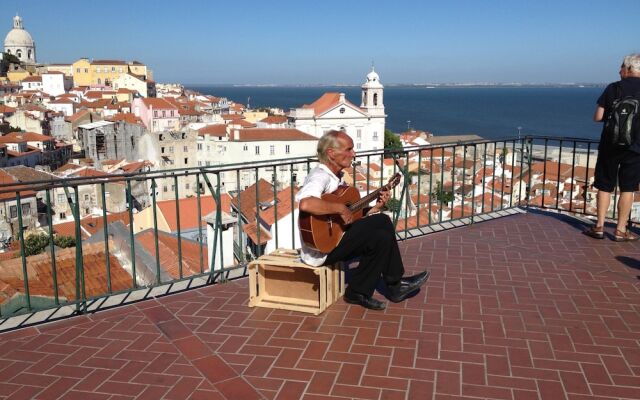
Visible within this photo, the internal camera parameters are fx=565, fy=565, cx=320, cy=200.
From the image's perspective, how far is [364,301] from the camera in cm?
468

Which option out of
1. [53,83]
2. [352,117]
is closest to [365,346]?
[352,117]

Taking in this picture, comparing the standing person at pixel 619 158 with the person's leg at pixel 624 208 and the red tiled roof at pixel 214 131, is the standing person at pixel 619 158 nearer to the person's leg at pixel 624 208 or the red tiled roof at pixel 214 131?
the person's leg at pixel 624 208

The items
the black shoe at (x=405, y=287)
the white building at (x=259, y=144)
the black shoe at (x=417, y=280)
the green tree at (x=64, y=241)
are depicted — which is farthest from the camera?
the white building at (x=259, y=144)

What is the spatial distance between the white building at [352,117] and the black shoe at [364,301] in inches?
2348

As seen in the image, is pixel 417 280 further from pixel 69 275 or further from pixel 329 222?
pixel 69 275

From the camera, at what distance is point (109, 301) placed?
195 inches

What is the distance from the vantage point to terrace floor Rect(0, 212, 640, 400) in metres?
3.45

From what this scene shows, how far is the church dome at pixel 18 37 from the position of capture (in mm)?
127625

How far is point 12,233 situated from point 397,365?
37154mm

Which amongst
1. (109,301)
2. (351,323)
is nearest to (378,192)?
(351,323)

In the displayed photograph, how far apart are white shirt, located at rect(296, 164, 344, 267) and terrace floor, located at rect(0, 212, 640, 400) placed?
468 mm

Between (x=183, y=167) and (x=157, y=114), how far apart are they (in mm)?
46821

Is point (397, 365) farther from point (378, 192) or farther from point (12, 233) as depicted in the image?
point (12, 233)

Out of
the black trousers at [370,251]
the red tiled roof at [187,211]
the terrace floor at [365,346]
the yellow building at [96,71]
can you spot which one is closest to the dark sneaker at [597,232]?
the terrace floor at [365,346]
